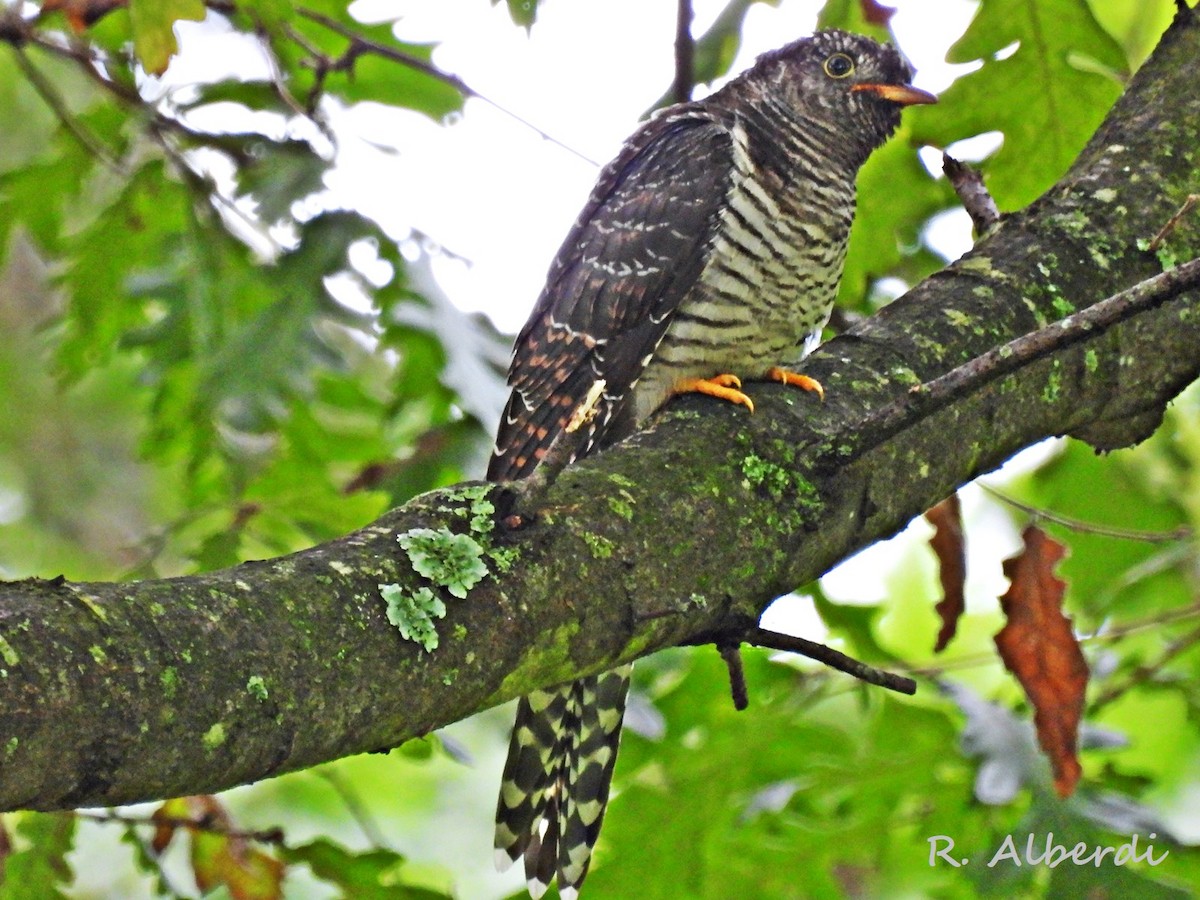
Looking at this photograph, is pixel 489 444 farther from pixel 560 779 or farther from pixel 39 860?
pixel 39 860

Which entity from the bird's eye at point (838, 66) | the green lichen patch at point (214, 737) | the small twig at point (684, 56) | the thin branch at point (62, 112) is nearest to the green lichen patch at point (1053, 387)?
the small twig at point (684, 56)

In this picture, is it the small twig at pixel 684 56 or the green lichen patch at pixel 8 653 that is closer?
the green lichen patch at pixel 8 653

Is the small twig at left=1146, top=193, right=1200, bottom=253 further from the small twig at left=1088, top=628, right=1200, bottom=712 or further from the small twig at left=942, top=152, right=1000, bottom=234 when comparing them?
the small twig at left=1088, top=628, right=1200, bottom=712

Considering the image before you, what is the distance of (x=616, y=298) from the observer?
10.9ft

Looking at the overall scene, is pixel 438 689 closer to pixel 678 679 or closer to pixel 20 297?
pixel 678 679

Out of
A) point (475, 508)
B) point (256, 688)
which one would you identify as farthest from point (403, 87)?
point (256, 688)

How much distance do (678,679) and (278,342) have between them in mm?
1523

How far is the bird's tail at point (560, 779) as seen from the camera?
2941 millimetres

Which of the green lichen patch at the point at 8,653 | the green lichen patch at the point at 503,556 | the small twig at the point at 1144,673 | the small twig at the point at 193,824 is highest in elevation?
the small twig at the point at 1144,673

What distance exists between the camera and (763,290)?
11.0ft

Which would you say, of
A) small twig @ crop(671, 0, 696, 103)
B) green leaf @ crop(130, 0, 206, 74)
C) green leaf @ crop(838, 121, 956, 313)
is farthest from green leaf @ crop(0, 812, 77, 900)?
green leaf @ crop(838, 121, 956, 313)

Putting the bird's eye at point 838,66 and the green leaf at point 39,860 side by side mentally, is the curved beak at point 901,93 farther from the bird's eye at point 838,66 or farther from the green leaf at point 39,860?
the green leaf at point 39,860

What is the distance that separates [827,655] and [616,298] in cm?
164

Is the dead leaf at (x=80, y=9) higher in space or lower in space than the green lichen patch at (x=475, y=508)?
higher
